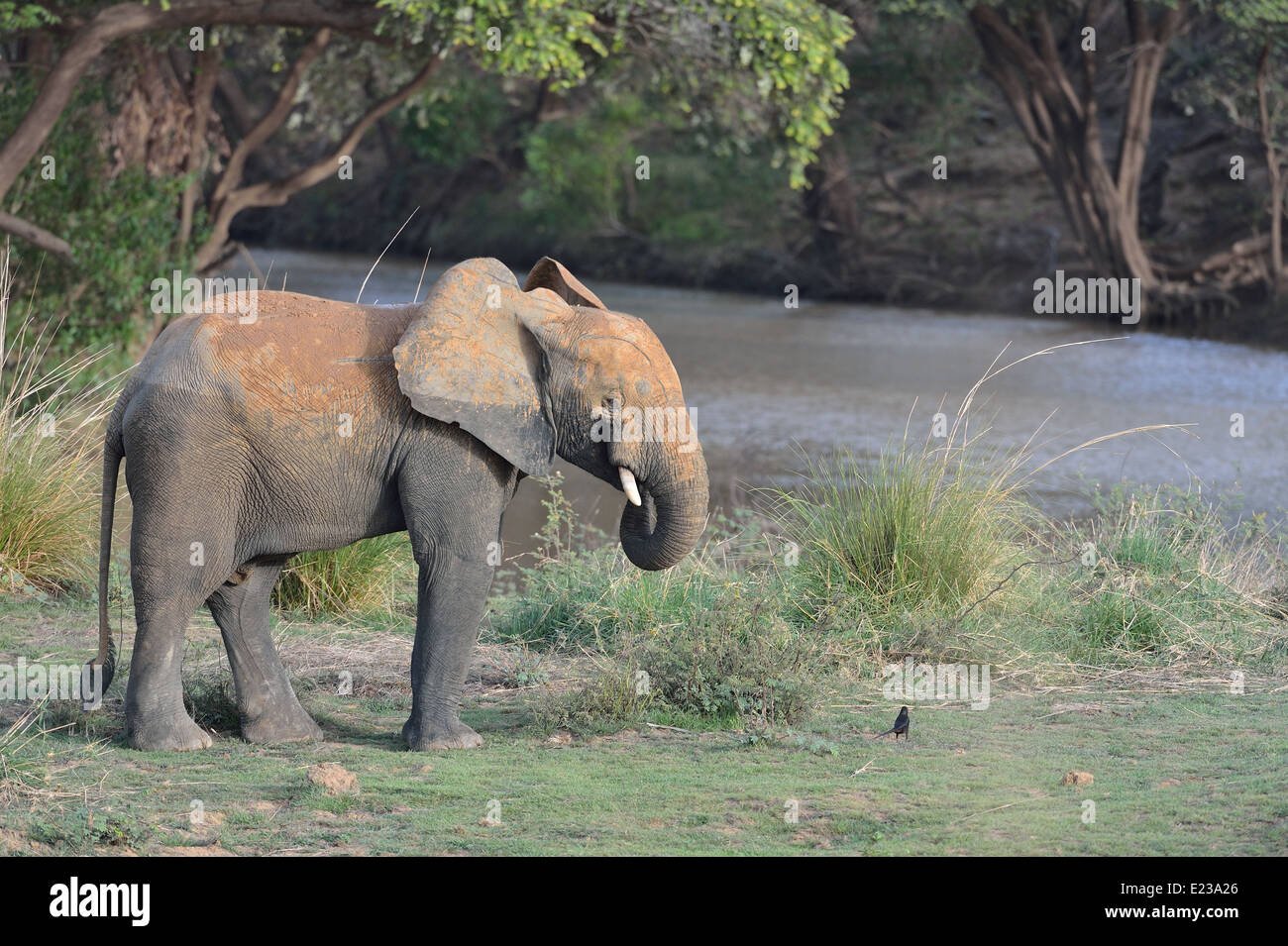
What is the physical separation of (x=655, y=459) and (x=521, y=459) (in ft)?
1.68

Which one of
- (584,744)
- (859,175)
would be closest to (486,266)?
(584,744)

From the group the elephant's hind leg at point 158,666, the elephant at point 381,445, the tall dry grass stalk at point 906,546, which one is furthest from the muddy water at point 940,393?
the elephant's hind leg at point 158,666

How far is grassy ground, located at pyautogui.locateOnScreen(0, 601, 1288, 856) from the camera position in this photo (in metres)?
4.86

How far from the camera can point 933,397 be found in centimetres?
1889

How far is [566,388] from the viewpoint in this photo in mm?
5867

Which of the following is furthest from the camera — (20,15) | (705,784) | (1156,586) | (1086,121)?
(1086,121)

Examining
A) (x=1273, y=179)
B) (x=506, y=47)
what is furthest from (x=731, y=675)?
(x=1273, y=179)

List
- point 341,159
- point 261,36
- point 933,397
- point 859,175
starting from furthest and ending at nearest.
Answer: point 859,175 < point 933,397 < point 261,36 < point 341,159

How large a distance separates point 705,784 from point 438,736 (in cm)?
109

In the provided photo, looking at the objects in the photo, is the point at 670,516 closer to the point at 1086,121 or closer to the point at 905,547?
the point at 905,547

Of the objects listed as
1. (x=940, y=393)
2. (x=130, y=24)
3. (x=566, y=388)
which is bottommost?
(x=566, y=388)

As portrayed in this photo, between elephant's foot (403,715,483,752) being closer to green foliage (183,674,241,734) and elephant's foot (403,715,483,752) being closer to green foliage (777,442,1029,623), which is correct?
green foliage (183,674,241,734)

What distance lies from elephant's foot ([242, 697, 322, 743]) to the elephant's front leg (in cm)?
44
